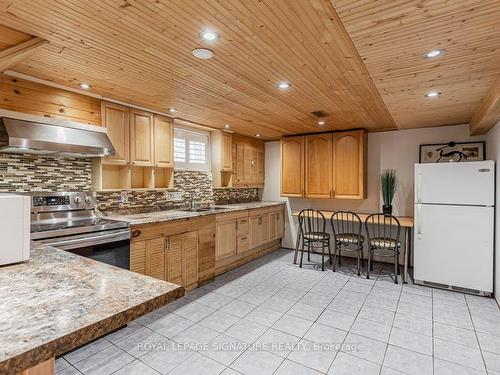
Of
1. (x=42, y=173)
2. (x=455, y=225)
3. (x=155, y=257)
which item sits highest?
(x=42, y=173)

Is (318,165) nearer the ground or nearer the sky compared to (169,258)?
nearer the sky

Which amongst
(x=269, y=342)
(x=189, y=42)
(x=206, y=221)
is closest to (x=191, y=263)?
(x=206, y=221)

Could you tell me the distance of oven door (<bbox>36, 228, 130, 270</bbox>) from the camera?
7.53 feet

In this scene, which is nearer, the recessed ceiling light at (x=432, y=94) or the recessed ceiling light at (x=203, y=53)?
the recessed ceiling light at (x=203, y=53)

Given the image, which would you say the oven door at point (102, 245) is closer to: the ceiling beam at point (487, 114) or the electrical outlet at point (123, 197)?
the electrical outlet at point (123, 197)

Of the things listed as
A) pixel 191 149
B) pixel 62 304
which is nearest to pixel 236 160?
pixel 191 149

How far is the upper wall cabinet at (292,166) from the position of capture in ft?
16.6

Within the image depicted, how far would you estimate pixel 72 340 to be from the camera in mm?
753

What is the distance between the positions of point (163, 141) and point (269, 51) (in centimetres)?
210

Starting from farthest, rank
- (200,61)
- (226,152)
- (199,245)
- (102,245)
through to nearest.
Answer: (226,152), (199,245), (102,245), (200,61)

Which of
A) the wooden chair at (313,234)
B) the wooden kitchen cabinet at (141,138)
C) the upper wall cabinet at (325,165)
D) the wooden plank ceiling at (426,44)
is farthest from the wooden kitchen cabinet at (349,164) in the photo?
the wooden kitchen cabinet at (141,138)

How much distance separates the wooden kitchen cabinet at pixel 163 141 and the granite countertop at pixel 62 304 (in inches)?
90.2

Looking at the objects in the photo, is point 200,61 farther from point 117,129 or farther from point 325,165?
point 325,165

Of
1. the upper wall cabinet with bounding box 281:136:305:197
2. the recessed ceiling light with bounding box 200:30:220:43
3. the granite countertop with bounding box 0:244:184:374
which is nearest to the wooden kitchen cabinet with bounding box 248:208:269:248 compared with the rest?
the upper wall cabinet with bounding box 281:136:305:197
